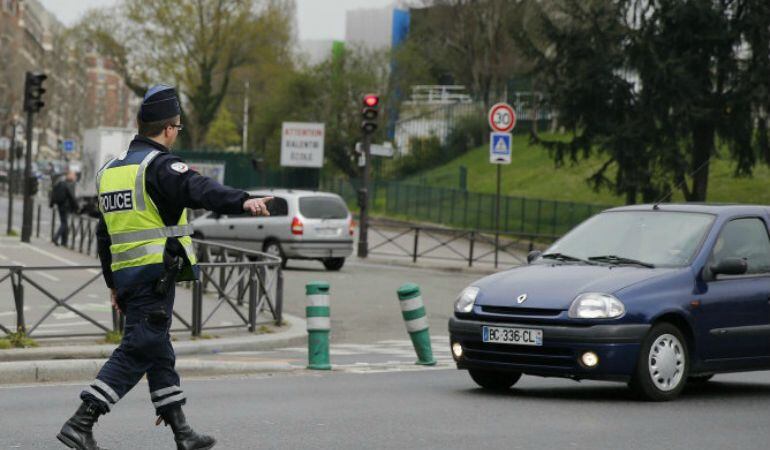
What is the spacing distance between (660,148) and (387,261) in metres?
8.19

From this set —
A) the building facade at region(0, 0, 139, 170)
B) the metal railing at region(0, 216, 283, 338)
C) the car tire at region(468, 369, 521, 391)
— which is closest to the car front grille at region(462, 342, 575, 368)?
the car tire at region(468, 369, 521, 391)

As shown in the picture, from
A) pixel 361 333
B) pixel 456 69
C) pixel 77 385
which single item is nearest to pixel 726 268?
pixel 77 385

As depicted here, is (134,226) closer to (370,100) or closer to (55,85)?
(370,100)

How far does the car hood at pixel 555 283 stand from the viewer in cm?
1072

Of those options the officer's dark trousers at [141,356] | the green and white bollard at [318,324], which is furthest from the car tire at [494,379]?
the officer's dark trousers at [141,356]

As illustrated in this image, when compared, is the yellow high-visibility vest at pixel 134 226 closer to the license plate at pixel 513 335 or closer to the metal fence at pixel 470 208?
the license plate at pixel 513 335

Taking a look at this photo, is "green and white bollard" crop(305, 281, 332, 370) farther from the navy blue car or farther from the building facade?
the building facade

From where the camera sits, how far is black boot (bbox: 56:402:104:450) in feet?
24.3

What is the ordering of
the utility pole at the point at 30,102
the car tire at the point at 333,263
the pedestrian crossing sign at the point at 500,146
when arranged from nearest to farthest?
the car tire at the point at 333,263 → the pedestrian crossing sign at the point at 500,146 → the utility pole at the point at 30,102

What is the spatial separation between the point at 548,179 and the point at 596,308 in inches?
1956

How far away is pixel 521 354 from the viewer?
10828mm

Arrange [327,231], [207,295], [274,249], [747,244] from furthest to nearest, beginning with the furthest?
[274,249] → [327,231] → [207,295] → [747,244]

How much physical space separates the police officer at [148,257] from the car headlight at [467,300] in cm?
384

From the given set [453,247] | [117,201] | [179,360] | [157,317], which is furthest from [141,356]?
[453,247]
